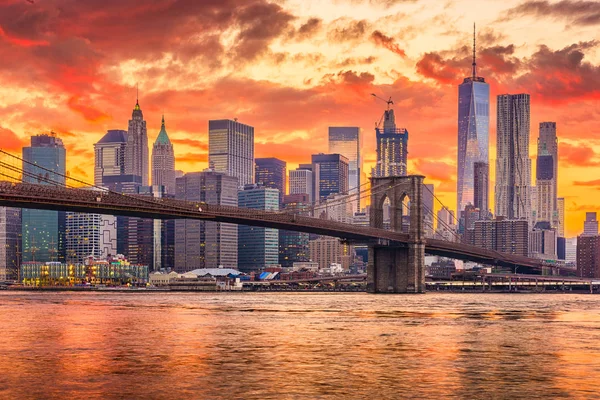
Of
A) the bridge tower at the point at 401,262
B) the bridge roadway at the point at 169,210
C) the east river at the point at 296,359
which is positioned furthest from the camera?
the bridge tower at the point at 401,262

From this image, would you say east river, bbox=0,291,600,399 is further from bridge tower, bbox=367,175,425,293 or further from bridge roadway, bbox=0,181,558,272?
bridge tower, bbox=367,175,425,293

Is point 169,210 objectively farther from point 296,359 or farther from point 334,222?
point 296,359

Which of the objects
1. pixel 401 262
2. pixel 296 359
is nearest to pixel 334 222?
pixel 401 262

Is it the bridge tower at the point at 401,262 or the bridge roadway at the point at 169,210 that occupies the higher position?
the bridge roadway at the point at 169,210

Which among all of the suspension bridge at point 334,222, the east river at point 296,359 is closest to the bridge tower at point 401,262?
the suspension bridge at point 334,222

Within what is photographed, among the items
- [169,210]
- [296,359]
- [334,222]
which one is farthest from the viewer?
[334,222]

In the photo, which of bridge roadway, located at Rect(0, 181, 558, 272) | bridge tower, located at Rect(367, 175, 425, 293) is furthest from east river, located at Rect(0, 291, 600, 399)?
bridge tower, located at Rect(367, 175, 425, 293)

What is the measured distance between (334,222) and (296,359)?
249ft

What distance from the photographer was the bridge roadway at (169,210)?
7631 cm

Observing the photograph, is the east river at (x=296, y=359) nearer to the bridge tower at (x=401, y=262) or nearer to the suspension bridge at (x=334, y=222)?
the suspension bridge at (x=334, y=222)

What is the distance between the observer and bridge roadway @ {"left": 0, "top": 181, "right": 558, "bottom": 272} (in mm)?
76312

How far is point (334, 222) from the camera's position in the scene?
11050 cm

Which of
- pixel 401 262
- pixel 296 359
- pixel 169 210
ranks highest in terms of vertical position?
pixel 169 210

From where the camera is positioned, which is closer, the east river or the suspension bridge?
the east river
